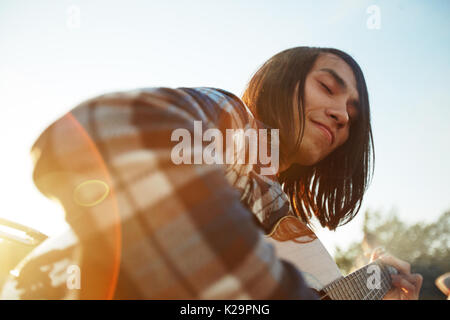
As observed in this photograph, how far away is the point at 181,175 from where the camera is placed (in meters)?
0.62

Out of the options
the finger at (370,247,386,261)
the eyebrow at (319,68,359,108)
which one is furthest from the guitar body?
the eyebrow at (319,68,359,108)

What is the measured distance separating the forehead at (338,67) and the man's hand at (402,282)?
1.46 metres

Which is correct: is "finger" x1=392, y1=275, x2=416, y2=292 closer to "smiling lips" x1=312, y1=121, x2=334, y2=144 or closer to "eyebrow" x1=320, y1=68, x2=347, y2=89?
"smiling lips" x1=312, y1=121, x2=334, y2=144

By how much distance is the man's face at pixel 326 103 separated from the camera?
179cm

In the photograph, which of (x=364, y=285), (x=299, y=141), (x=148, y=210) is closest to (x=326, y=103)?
(x=299, y=141)

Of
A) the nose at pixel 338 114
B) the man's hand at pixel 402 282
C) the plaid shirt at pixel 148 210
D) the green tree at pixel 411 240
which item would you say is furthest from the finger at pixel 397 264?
the green tree at pixel 411 240

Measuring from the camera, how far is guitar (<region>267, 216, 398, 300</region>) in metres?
1.56

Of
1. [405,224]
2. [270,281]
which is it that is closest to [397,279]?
[270,281]

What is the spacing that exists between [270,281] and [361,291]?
1.56 meters

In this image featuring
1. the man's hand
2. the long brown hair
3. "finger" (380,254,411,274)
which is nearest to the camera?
the long brown hair

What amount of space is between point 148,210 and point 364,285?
189cm

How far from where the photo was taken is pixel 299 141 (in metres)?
1.84

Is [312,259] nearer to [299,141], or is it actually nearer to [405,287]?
[299,141]
